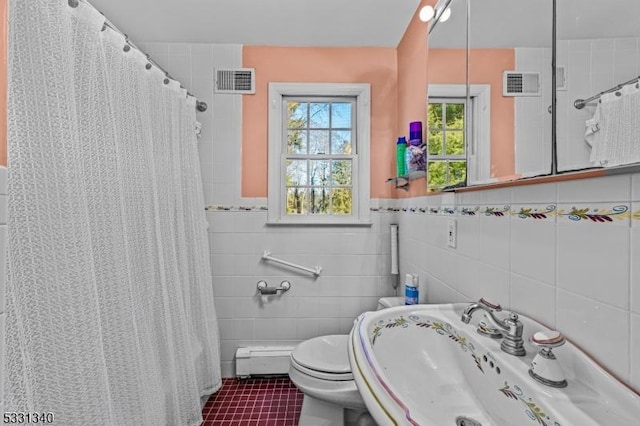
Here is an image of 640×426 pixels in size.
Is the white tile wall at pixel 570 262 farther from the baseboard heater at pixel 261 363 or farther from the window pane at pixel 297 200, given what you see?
the baseboard heater at pixel 261 363

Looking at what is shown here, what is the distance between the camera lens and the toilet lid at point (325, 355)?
1479mm

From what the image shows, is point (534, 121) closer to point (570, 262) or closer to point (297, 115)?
point (570, 262)

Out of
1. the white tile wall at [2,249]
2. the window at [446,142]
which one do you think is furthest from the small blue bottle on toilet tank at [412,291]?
the white tile wall at [2,249]

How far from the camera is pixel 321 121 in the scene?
2.30 meters

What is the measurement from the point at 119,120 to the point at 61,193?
1.45 feet

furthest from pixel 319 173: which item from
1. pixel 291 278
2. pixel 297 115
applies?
pixel 291 278

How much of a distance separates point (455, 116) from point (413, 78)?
66cm

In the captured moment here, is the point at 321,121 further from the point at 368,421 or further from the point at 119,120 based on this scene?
the point at 368,421

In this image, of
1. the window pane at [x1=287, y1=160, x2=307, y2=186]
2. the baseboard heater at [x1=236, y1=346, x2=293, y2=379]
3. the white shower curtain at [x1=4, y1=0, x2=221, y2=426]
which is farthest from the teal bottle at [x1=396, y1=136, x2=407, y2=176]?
the baseboard heater at [x1=236, y1=346, x2=293, y2=379]

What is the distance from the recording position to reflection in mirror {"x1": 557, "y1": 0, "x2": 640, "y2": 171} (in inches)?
24.7

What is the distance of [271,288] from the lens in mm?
A: 2145

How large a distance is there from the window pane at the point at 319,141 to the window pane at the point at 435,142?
0.90 m

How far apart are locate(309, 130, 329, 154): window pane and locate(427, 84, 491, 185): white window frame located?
1118mm

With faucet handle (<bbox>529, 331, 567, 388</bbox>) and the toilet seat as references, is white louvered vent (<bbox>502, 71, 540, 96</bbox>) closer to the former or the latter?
faucet handle (<bbox>529, 331, 567, 388</bbox>)
